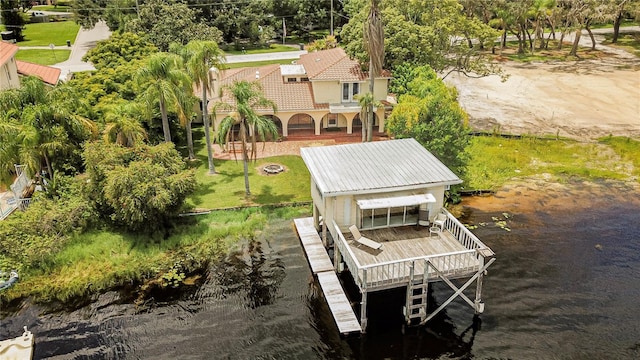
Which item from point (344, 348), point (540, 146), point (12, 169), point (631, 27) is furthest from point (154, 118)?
point (631, 27)

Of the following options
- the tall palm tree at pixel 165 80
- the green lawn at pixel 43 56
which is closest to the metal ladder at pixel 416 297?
the tall palm tree at pixel 165 80

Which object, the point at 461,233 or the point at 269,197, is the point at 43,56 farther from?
the point at 461,233

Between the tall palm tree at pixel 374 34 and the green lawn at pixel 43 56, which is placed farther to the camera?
the green lawn at pixel 43 56

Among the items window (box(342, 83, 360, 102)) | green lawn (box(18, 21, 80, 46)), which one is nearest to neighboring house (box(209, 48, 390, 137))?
window (box(342, 83, 360, 102))

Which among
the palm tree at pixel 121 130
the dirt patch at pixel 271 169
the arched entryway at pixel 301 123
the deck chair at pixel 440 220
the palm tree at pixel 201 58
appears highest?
the palm tree at pixel 201 58

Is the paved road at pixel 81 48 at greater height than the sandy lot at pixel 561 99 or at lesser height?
greater

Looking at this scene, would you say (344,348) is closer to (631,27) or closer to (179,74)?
(179,74)

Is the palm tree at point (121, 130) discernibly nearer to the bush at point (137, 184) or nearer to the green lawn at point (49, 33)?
the bush at point (137, 184)
